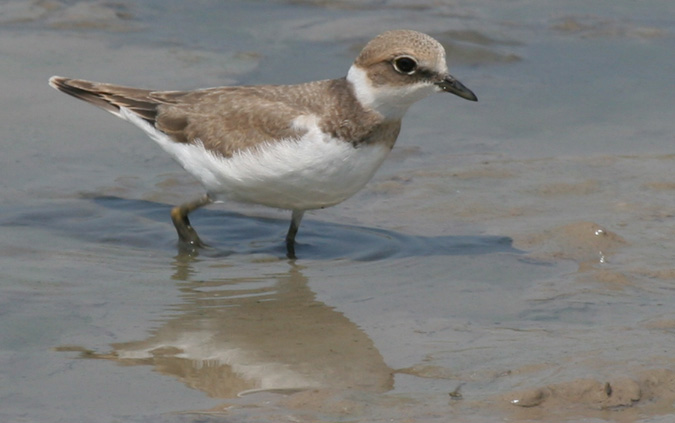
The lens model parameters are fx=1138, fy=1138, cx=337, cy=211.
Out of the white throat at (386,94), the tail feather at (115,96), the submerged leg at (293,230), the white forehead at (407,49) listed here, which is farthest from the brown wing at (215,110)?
the submerged leg at (293,230)

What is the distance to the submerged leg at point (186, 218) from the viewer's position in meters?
8.38

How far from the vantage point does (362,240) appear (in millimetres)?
8406

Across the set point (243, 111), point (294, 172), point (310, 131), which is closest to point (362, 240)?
point (294, 172)

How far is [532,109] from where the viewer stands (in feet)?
36.2

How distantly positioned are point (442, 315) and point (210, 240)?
2424 mm

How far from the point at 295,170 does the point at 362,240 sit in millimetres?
1030

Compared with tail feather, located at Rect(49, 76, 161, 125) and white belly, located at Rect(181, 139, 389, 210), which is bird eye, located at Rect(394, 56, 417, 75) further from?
tail feather, located at Rect(49, 76, 161, 125)

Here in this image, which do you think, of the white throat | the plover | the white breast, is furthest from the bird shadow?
the white throat

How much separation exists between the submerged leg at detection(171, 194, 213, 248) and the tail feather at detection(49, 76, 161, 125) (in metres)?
0.78

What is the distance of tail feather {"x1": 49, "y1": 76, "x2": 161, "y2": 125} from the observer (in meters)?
8.87

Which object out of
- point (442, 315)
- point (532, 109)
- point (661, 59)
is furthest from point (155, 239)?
point (661, 59)

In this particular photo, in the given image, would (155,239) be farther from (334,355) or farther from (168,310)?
(334,355)

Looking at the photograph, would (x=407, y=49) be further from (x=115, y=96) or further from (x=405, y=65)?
(x=115, y=96)

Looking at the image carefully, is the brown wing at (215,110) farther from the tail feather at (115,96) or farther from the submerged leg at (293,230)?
the submerged leg at (293,230)
